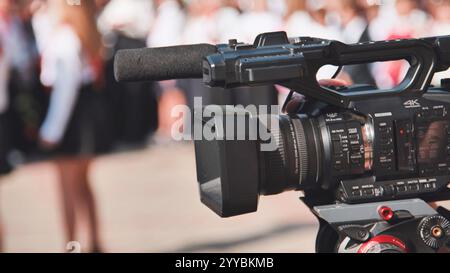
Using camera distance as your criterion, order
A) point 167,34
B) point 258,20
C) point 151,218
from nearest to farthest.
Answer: point 151,218
point 258,20
point 167,34

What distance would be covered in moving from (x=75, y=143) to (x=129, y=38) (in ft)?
9.70

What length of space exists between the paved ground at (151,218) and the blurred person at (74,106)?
0.43 meters

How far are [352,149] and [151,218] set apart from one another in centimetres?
373

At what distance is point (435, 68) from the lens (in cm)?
253

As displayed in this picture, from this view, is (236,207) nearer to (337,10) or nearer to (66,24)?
(66,24)

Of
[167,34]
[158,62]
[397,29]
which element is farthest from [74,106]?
[167,34]

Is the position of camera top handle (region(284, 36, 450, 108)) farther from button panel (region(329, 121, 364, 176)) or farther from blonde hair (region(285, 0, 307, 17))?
blonde hair (region(285, 0, 307, 17))

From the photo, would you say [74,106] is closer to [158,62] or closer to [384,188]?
[158,62]

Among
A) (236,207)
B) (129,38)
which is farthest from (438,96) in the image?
(129,38)

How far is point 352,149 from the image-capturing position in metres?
2.48

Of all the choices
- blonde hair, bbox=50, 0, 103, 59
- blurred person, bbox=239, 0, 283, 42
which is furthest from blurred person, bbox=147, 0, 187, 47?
blonde hair, bbox=50, 0, 103, 59

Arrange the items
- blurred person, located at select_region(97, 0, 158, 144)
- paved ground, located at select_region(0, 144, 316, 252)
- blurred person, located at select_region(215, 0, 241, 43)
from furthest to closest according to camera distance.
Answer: blurred person, located at select_region(97, 0, 158, 144), blurred person, located at select_region(215, 0, 241, 43), paved ground, located at select_region(0, 144, 316, 252)

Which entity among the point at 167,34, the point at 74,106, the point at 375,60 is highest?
the point at 167,34

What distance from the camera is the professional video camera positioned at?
2.44 meters
